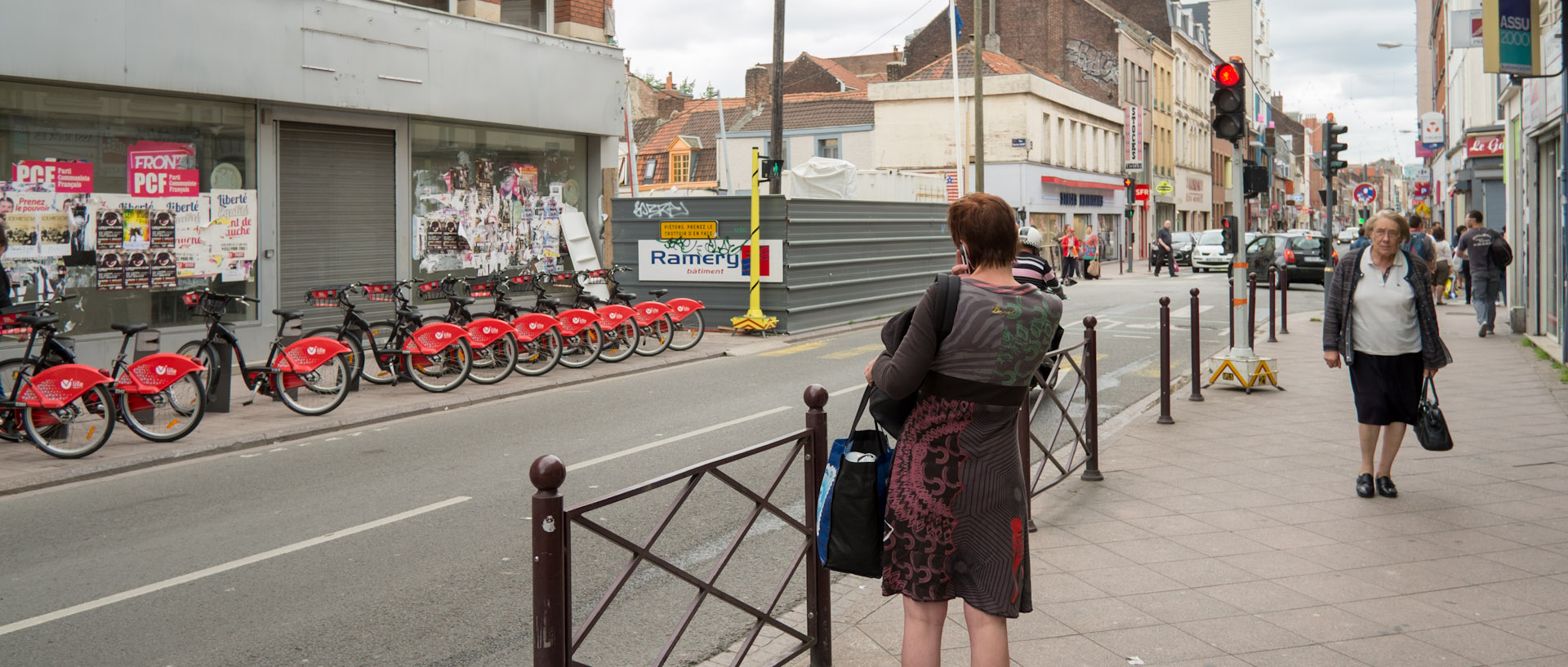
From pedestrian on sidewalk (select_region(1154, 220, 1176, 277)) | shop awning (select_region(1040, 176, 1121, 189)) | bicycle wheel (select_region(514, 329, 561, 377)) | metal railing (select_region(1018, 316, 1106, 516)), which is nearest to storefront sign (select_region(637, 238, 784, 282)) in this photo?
bicycle wheel (select_region(514, 329, 561, 377))

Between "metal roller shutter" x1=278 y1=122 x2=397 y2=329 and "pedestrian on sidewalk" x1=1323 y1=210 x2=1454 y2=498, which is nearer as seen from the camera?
"pedestrian on sidewalk" x1=1323 y1=210 x2=1454 y2=498

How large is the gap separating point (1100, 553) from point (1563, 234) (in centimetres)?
1034

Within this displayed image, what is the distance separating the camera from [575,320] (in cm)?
1437

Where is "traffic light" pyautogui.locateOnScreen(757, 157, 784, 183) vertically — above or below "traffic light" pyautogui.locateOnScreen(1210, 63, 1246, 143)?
above

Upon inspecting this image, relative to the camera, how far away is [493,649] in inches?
188

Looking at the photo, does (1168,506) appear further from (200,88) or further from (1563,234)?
(200,88)

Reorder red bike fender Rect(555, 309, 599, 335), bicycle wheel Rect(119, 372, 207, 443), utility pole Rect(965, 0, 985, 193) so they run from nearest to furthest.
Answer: bicycle wheel Rect(119, 372, 207, 443) < red bike fender Rect(555, 309, 599, 335) < utility pole Rect(965, 0, 985, 193)

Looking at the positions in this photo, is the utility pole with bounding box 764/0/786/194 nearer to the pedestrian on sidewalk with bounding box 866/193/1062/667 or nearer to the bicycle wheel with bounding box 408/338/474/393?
the bicycle wheel with bounding box 408/338/474/393

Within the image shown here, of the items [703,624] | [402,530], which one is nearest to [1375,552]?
[703,624]

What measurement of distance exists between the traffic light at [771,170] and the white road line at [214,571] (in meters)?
13.9

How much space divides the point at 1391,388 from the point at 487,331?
8930 millimetres

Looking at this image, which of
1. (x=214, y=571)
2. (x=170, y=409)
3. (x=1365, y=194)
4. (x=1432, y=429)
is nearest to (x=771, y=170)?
(x=170, y=409)

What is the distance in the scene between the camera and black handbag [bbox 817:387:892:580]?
142 inches

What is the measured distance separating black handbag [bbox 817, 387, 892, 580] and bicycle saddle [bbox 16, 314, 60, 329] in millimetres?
8197
